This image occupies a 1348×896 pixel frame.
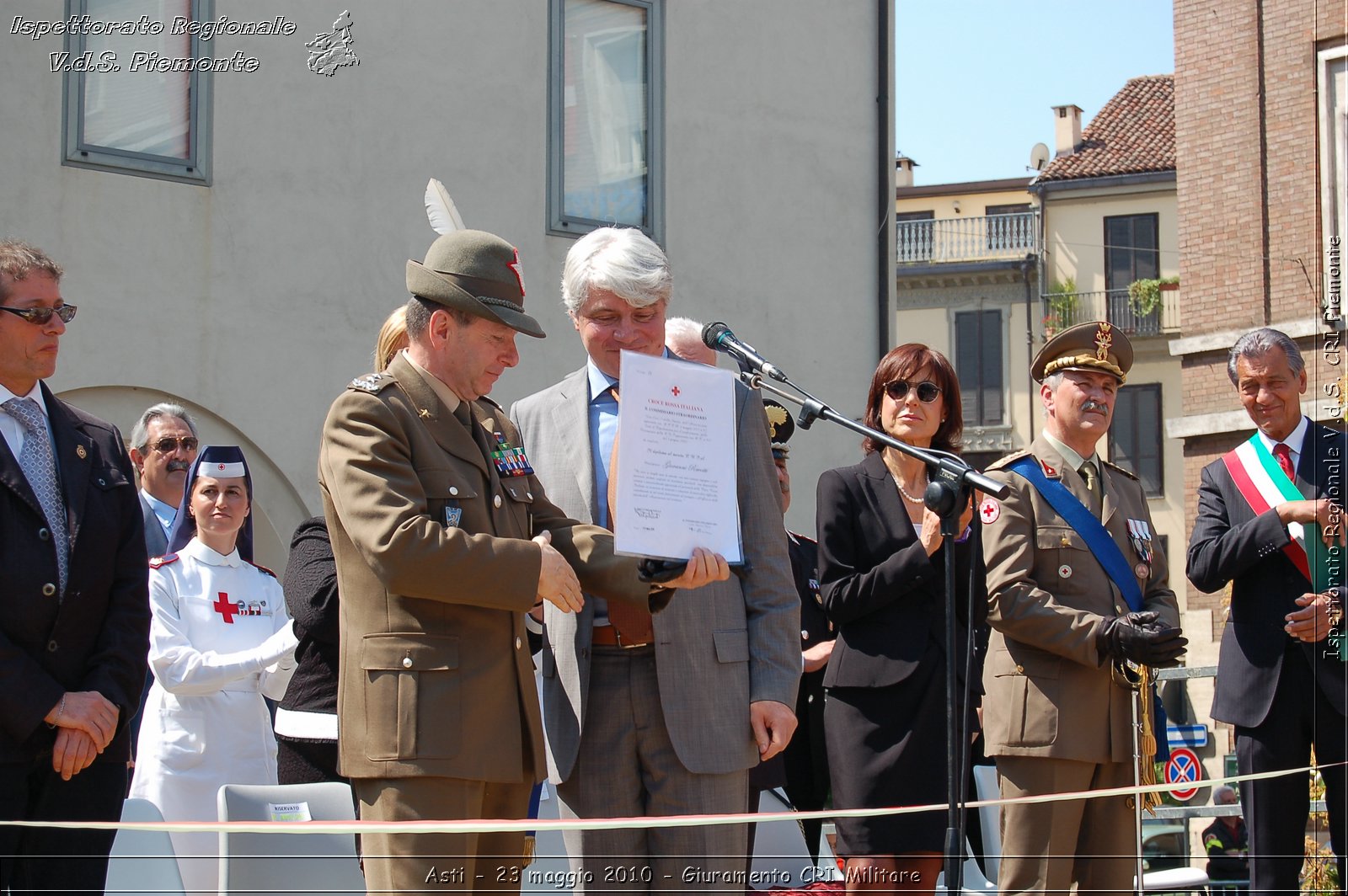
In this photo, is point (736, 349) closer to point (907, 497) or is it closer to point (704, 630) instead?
point (704, 630)

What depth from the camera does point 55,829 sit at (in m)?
4.15

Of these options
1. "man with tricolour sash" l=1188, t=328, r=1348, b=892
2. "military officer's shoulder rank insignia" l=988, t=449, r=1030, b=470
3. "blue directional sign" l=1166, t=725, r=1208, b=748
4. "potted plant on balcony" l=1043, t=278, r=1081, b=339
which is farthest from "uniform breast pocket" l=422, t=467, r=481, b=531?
"potted plant on balcony" l=1043, t=278, r=1081, b=339

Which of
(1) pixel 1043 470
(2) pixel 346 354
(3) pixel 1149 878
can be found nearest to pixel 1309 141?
(2) pixel 346 354

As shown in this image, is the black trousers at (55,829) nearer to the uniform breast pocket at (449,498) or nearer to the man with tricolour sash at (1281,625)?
the uniform breast pocket at (449,498)

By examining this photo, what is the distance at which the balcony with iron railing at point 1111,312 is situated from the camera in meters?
43.4

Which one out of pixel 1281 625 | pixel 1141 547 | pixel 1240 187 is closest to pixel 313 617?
pixel 1141 547

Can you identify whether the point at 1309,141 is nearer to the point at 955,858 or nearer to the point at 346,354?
the point at 346,354

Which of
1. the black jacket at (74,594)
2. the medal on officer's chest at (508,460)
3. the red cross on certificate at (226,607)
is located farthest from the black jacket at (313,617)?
the medal on officer's chest at (508,460)

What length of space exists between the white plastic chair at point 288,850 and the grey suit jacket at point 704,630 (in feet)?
4.27

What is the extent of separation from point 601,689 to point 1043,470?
84.4 inches

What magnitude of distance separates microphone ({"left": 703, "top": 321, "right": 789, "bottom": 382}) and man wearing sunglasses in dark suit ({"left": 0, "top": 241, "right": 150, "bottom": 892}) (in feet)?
5.69

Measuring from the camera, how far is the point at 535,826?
3625 mm

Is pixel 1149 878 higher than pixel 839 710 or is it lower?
lower

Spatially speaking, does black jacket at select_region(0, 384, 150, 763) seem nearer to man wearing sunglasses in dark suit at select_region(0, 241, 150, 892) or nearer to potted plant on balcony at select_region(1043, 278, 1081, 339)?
man wearing sunglasses in dark suit at select_region(0, 241, 150, 892)
